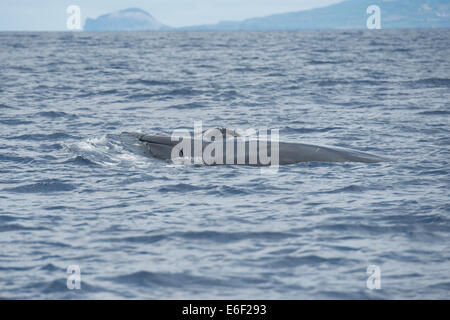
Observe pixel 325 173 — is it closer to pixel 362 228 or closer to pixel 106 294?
pixel 362 228

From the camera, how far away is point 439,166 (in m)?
14.7

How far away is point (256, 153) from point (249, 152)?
21 centimetres

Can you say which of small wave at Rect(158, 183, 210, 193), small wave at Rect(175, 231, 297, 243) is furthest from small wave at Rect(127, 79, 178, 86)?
small wave at Rect(175, 231, 297, 243)

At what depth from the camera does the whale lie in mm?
14531

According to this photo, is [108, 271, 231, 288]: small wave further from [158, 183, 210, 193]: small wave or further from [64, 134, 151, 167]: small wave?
[64, 134, 151, 167]: small wave

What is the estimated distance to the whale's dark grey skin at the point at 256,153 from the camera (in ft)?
47.6

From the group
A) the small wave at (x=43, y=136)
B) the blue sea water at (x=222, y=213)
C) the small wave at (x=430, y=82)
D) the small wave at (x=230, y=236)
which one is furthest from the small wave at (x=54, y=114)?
the small wave at (x=430, y=82)

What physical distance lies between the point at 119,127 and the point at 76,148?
4207mm

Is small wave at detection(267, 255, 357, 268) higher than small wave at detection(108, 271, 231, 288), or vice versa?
small wave at detection(267, 255, 357, 268)

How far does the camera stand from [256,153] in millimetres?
14578

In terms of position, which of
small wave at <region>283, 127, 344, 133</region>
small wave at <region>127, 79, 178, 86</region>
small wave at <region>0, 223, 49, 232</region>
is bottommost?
small wave at <region>0, 223, 49, 232</region>

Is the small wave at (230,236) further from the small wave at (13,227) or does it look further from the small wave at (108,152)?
the small wave at (108,152)

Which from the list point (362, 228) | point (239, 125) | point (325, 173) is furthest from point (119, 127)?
point (362, 228)

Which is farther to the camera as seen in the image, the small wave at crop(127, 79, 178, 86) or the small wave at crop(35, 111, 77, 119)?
the small wave at crop(127, 79, 178, 86)
